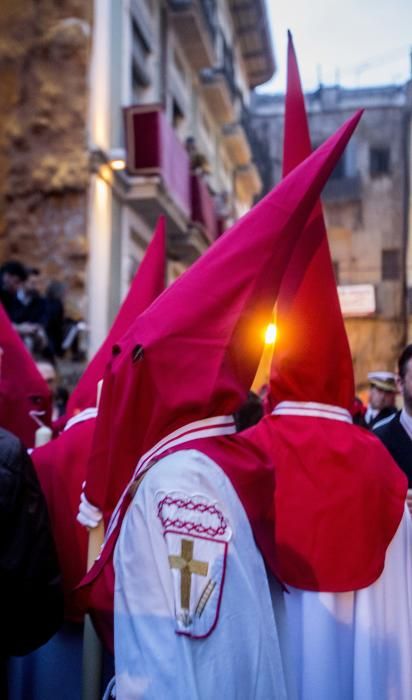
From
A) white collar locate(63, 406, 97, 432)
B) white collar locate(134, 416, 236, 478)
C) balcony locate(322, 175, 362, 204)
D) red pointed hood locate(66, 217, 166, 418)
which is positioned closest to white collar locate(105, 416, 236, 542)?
white collar locate(134, 416, 236, 478)

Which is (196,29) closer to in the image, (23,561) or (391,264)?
(391,264)

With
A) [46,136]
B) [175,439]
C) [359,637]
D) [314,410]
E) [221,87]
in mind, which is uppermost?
[221,87]

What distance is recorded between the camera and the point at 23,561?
7.54ft

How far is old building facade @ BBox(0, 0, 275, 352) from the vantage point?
482 inches

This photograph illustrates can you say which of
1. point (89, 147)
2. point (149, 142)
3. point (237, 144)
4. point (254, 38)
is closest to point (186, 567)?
point (89, 147)

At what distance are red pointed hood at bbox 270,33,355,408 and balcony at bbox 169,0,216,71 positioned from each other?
1533cm

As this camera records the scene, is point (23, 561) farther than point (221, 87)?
Result: No

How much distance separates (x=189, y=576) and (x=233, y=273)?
76cm

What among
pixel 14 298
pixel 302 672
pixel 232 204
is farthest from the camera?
pixel 232 204

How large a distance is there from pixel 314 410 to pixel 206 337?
1084 mm

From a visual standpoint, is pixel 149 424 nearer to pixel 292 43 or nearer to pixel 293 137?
pixel 293 137

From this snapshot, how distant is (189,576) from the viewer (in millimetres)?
1836

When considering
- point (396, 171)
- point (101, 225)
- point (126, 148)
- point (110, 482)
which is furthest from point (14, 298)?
point (396, 171)

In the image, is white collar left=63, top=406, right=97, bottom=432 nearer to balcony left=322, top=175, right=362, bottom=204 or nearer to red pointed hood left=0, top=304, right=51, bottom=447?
red pointed hood left=0, top=304, right=51, bottom=447
